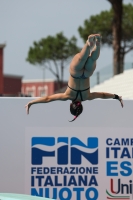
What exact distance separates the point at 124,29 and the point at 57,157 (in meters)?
45.2

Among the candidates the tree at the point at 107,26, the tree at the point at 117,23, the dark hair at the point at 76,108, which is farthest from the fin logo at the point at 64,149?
the tree at the point at 107,26

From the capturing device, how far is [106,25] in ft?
189

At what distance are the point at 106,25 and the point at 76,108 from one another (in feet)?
149

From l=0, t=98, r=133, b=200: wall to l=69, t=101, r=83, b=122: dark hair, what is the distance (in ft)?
0.44

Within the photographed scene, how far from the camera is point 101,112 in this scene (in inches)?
514

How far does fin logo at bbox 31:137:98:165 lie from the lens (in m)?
12.9

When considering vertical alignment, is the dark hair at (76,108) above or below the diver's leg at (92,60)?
below

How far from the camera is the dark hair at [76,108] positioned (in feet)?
41.5

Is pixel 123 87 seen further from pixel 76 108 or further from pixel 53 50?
pixel 53 50

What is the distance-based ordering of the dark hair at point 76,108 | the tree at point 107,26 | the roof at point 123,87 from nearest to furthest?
the dark hair at point 76,108 < the roof at point 123,87 < the tree at point 107,26

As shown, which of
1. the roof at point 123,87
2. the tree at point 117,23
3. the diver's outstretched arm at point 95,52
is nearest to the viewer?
the diver's outstretched arm at point 95,52

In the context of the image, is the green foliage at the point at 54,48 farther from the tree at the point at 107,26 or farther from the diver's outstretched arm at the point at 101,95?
the diver's outstretched arm at the point at 101,95

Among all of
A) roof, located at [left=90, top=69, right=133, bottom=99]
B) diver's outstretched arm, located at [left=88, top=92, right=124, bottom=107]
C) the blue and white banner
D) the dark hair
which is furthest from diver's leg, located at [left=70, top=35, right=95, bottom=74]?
roof, located at [left=90, top=69, right=133, bottom=99]

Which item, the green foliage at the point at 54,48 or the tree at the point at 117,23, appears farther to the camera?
the green foliage at the point at 54,48
